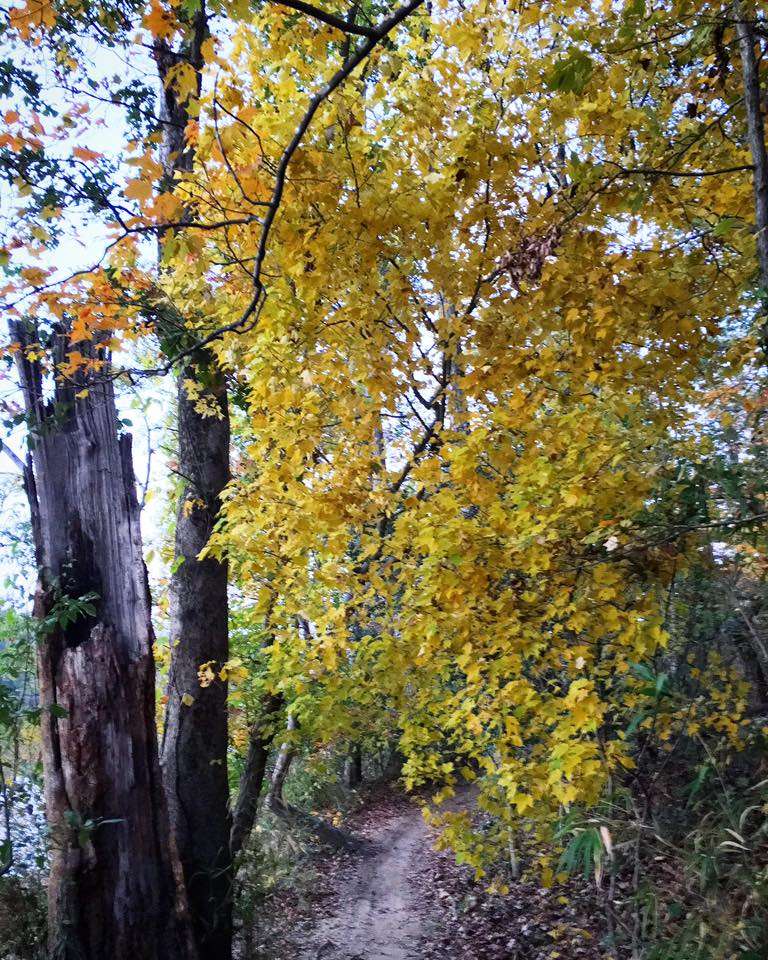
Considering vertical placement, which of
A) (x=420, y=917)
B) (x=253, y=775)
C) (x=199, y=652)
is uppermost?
Answer: (x=199, y=652)

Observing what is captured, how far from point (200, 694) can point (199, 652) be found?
28 cm

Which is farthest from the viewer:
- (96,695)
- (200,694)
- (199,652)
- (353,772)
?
(353,772)

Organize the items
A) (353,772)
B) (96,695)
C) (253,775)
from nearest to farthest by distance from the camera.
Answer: (96,695) → (253,775) → (353,772)

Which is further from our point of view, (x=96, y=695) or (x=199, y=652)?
(x=199, y=652)

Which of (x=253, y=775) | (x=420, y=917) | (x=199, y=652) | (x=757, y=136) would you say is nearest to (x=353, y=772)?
(x=420, y=917)

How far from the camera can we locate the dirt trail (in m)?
6.62

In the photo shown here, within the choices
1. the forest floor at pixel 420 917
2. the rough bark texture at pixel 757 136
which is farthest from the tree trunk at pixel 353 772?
the rough bark texture at pixel 757 136

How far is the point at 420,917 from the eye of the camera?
7.77 meters

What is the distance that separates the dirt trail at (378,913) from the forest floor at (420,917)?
12 millimetres

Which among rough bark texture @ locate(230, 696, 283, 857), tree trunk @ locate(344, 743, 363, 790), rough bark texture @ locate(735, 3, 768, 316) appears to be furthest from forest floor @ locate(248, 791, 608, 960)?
tree trunk @ locate(344, 743, 363, 790)

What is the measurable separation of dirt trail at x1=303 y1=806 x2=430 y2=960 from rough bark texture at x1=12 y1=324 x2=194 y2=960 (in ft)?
11.2

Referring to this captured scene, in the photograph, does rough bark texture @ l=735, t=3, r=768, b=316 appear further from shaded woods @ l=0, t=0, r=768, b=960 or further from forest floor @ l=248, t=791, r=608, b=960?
forest floor @ l=248, t=791, r=608, b=960

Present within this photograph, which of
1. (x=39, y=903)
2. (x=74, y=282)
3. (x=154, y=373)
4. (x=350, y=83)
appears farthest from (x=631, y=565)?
(x=39, y=903)

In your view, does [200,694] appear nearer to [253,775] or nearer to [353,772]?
[253,775]
